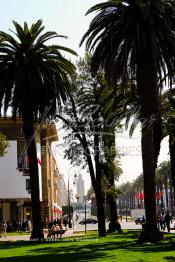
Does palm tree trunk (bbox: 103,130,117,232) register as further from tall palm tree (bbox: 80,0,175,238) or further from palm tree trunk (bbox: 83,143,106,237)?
tall palm tree (bbox: 80,0,175,238)

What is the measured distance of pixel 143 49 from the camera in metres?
26.7

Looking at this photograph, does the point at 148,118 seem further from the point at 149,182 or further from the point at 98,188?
the point at 98,188

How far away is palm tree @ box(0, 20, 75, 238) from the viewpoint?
36844 millimetres

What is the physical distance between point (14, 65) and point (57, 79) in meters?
3.58

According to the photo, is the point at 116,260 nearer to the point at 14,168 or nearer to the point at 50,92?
the point at 50,92

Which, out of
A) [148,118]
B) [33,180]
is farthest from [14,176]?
[148,118]

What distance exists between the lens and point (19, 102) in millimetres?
38062

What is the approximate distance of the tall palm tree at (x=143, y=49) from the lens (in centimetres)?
2659

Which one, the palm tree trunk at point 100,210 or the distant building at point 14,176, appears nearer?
the palm tree trunk at point 100,210

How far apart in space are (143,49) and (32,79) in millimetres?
12150

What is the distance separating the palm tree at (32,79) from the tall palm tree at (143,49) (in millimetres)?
9380

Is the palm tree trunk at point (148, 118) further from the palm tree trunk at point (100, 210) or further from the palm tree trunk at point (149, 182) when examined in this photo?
the palm tree trunk at point (100, 210)

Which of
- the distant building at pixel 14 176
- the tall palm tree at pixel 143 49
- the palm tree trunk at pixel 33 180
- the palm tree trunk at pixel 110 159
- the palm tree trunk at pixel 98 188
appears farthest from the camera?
the distant building at pixel 14 176

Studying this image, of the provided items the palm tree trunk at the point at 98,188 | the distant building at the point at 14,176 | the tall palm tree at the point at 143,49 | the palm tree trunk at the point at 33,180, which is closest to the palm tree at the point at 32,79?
the palm tree trunk at the point at 33,180
